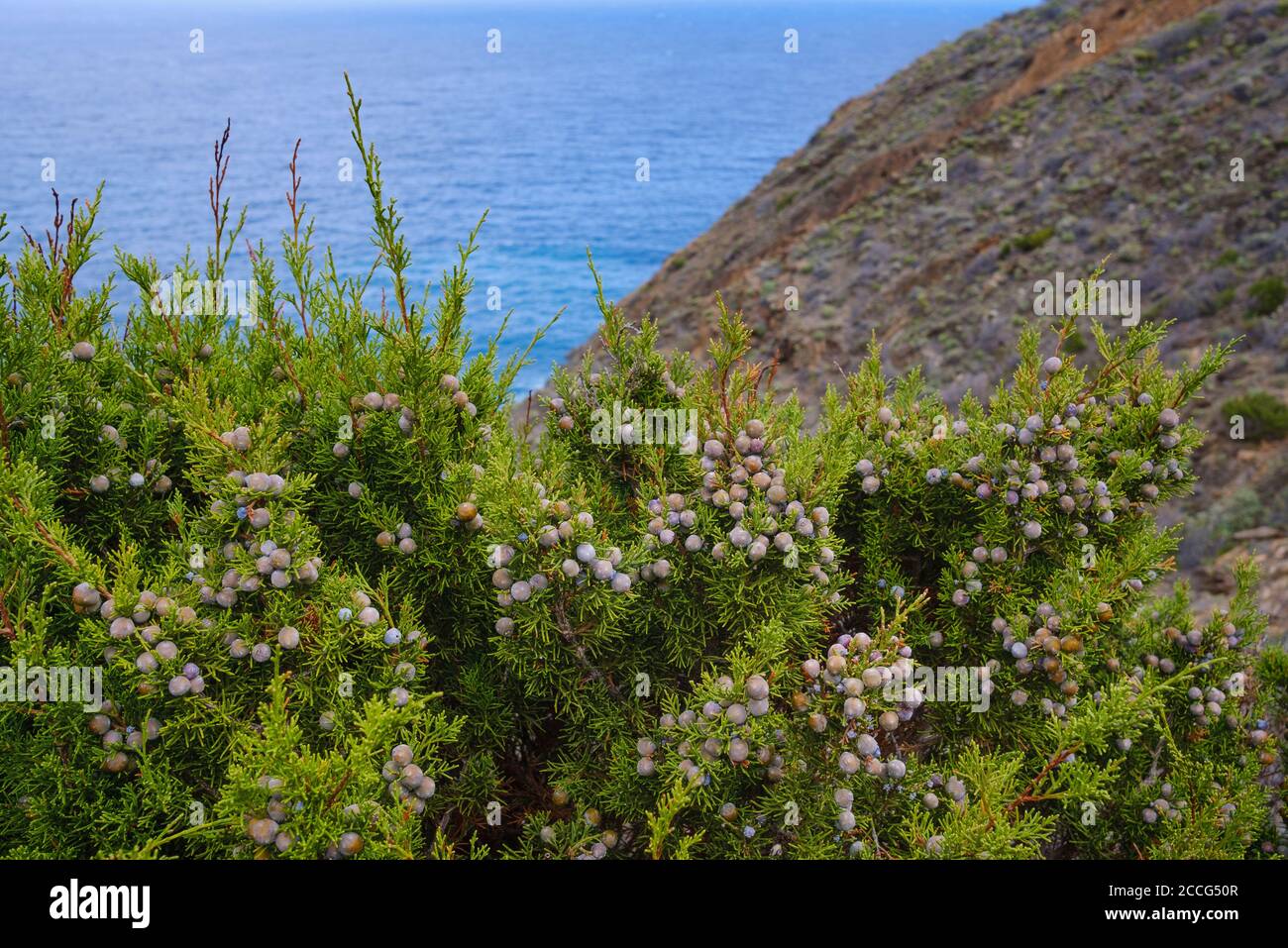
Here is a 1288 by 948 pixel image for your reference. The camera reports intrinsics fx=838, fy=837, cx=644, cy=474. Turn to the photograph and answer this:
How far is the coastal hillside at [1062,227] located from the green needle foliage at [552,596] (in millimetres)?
9399

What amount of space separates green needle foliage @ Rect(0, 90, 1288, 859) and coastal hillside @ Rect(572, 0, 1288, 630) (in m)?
9.40

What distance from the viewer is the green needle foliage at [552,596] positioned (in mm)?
2699

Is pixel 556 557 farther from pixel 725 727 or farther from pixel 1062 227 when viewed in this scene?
pixel 1062 227

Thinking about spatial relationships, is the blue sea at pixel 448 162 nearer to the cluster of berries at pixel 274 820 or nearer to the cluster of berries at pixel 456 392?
the cluster of berries at pixel 456 392

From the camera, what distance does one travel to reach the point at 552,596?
2.87m

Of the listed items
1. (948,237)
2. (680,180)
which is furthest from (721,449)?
(680,180)

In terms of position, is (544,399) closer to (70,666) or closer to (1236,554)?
(70,666)

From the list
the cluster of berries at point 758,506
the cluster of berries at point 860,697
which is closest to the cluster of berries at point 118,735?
the cluster of berries at point 758,506

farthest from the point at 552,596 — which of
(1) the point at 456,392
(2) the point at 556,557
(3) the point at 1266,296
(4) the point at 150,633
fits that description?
(3) the point at 1266,296

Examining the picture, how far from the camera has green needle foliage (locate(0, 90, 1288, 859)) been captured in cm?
270

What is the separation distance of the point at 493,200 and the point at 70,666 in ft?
277

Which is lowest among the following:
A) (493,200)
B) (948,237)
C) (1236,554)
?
(1236,554)

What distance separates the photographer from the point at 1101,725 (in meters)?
2.75
